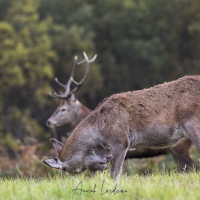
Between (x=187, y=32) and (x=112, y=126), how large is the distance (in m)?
41.8

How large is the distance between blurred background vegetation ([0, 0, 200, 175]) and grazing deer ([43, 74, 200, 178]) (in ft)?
99.0

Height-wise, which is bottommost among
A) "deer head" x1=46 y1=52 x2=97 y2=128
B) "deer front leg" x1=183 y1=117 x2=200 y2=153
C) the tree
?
the tree

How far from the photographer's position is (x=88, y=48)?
5119cm

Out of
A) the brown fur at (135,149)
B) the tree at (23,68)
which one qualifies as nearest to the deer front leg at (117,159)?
the brown fur at (135,149)

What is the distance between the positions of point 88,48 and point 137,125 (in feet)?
136

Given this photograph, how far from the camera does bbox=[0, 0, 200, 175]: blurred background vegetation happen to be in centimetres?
4691

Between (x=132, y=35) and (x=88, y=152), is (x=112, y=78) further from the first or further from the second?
(x=88, y=152)

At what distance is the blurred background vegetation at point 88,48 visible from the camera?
4691 centimetres

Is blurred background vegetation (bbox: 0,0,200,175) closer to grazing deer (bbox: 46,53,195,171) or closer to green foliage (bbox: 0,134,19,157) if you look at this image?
green foliage (bbox: 0,134,19,157)

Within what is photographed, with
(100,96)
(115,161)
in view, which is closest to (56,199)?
(115,161)

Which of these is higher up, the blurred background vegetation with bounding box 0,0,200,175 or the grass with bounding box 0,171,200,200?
the grass with bounding box 0,171,200,200

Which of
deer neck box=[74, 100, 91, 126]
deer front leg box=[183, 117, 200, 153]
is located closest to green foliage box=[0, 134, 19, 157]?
deer neck box=[74, 100, 91, 126]

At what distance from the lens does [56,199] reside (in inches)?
301

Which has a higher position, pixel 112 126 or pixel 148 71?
pixel 112 126
